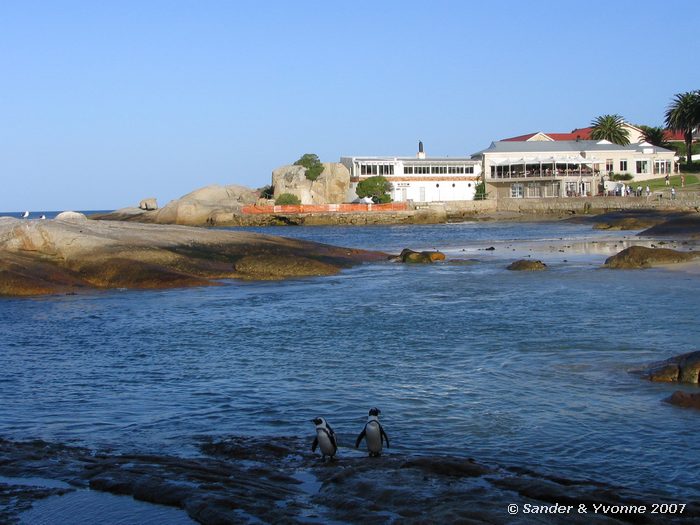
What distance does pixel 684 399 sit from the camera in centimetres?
1377

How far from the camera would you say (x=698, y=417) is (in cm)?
1303

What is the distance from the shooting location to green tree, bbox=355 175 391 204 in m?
107

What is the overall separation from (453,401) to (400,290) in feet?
56.1

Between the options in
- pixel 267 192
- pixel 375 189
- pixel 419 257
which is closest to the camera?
pixel 419 257

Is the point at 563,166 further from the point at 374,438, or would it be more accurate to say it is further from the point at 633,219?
the point at 374,438

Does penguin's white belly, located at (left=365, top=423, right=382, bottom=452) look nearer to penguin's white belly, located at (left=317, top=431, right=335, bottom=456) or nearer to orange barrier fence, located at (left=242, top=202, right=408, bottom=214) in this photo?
penguin's white belly, located at (left=317, top=431, right=335, bottom=456)

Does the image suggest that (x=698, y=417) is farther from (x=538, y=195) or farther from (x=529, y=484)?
(x=538, y=195)

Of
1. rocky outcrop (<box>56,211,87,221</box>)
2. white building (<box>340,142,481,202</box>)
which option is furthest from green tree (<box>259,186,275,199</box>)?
rocky outcrop (<box>56,211,87,221</box>)

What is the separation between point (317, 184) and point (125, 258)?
249 ft

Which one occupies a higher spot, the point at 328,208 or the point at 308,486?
the point at 328,208

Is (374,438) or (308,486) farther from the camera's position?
(374,438)

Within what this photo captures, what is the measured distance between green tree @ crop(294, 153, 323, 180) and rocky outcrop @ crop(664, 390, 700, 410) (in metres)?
95.4

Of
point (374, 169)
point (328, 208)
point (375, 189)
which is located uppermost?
point (374, 169)

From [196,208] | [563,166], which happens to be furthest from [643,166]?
[196,208]
